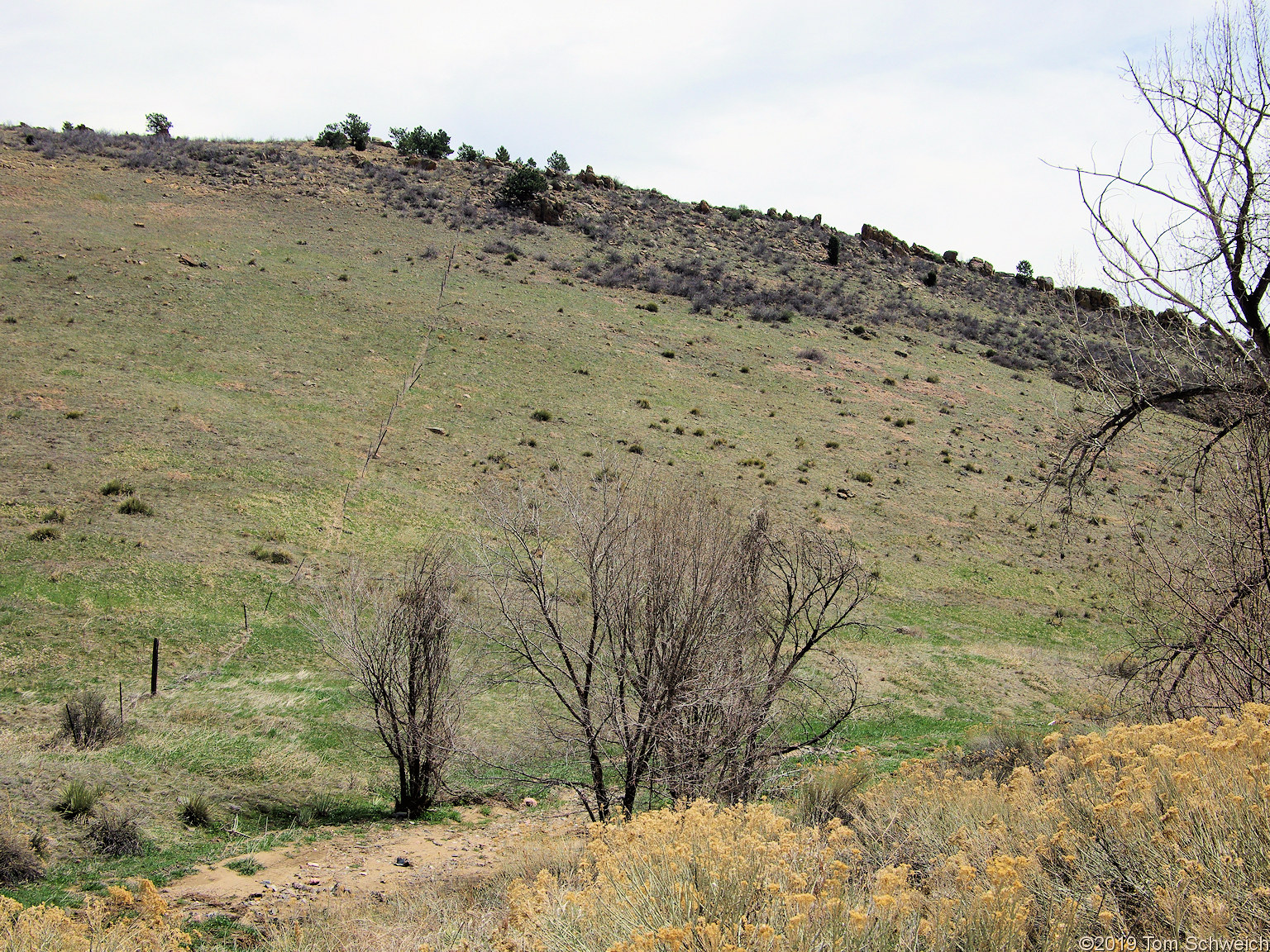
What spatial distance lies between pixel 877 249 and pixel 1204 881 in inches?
3031

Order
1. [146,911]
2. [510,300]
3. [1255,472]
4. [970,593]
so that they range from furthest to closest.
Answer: [510,300], [970,593], [1255,472], [146,911]

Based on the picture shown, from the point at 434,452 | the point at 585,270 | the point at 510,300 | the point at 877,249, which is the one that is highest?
the point at 877,249

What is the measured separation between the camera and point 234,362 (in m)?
30.8

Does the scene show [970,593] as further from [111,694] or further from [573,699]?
[111,694]

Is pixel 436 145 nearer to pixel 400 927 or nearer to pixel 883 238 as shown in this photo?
pixel 883 238

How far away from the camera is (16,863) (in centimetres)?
934

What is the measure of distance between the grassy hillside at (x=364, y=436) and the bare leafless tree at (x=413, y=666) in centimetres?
119

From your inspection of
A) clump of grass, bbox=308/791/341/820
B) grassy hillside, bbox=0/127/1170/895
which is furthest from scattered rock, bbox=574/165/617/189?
clump of grass, bbox=308/791/341/820

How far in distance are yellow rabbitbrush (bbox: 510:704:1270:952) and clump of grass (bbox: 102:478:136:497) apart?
20.6 m

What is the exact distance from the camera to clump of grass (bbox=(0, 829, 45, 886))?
923 cm

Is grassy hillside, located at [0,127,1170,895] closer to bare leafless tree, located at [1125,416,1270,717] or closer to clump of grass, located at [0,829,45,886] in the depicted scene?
clump of grass, located at [0,829,45,886]

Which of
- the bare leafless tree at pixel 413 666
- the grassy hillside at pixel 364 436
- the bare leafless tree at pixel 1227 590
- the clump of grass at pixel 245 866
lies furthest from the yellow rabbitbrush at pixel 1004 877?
the bare leafless tree at pixel 413 666

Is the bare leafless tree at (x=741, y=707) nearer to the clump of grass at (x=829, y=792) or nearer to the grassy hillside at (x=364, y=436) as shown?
the clump of grass at (x=829, y=792)

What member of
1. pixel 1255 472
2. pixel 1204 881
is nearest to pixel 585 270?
pixel 1255 472
